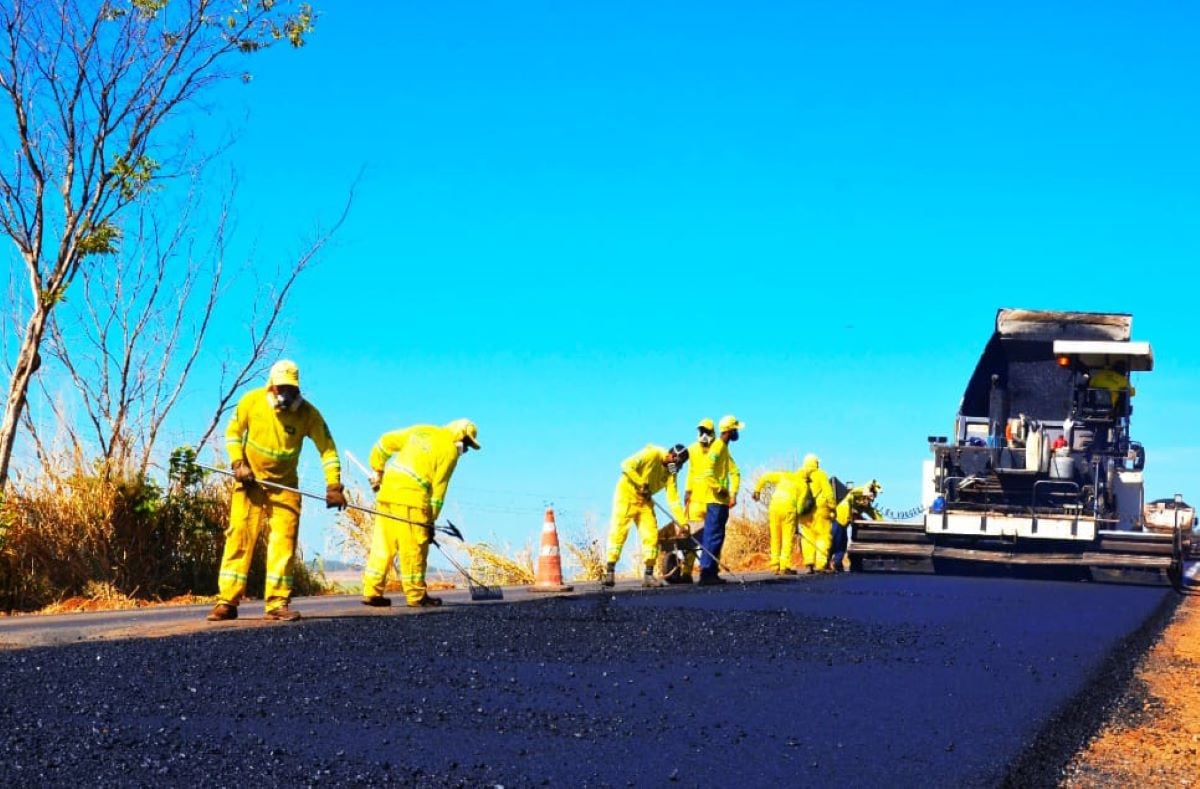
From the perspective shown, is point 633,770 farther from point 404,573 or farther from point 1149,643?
point 1149,643

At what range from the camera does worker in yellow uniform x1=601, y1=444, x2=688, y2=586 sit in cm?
1471

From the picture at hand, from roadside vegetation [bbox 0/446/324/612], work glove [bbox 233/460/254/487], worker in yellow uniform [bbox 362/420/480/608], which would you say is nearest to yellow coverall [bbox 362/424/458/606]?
worker in yellow uniform [bbox 362/420/480/608]

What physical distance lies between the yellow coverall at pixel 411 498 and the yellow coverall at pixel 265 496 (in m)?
1.01

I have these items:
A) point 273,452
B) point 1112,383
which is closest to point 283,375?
point 273,452

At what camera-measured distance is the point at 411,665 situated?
7266mm

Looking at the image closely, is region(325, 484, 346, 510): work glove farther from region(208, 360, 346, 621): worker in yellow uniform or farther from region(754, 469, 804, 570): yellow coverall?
region(754, 469, 804, 570): yellow coverall

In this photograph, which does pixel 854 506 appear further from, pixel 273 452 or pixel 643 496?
pixel 273 452

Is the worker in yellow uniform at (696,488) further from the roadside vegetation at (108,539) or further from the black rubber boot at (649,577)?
the roadside vegetation at (108,539)

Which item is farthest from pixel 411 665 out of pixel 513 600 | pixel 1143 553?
pixel 1143 553

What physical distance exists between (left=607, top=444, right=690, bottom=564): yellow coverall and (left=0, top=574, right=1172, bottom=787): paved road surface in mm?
4004

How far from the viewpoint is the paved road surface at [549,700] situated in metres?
4.96

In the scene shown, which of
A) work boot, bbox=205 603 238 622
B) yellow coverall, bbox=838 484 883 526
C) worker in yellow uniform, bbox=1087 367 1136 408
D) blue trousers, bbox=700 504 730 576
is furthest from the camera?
yellow coverall, bbox=838 484 883 526

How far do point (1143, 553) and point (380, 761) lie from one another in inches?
608

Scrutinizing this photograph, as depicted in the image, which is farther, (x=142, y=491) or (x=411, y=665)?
(x=142, y=491)
